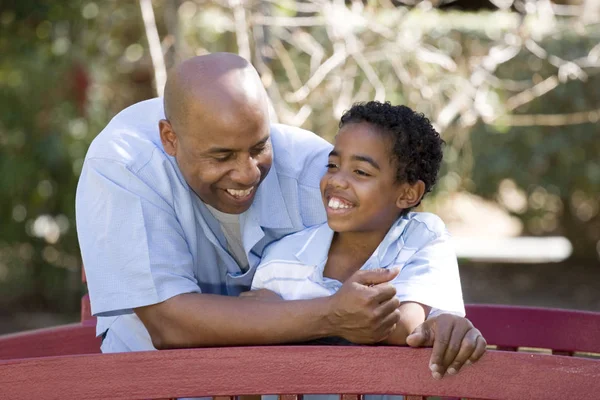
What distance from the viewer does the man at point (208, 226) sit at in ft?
7.85

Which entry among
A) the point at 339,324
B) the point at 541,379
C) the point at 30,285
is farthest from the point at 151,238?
the point at 30,285

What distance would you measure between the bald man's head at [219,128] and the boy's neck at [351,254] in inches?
12.3

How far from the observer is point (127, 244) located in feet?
8.54

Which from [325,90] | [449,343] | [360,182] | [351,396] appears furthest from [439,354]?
[325,90]

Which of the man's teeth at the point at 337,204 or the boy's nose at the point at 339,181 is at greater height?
the boy's nose at the point at 339,181

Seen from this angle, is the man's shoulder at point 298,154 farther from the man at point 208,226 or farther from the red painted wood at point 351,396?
the red painted wood at point 351,396

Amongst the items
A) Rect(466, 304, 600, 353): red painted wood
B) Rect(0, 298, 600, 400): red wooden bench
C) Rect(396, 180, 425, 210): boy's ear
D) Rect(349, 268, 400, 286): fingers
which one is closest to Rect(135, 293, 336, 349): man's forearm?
Rect(349, 268, 400, 286): fingers

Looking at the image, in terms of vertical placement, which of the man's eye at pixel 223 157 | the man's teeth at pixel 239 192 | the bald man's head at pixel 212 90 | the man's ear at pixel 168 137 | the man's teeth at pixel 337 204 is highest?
the bald man's head at pixel 212 90

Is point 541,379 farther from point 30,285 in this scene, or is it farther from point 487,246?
point 487,246

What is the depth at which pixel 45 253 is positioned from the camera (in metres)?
6.84

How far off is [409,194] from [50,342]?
1.19m

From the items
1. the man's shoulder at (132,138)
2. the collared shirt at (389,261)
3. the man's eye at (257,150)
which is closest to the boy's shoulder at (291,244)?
the collared shirt at (389,261)

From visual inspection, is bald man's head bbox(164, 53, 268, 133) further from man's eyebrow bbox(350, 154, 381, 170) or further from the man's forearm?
the man's forearm

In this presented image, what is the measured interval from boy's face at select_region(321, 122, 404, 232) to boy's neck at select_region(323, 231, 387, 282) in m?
0.04
